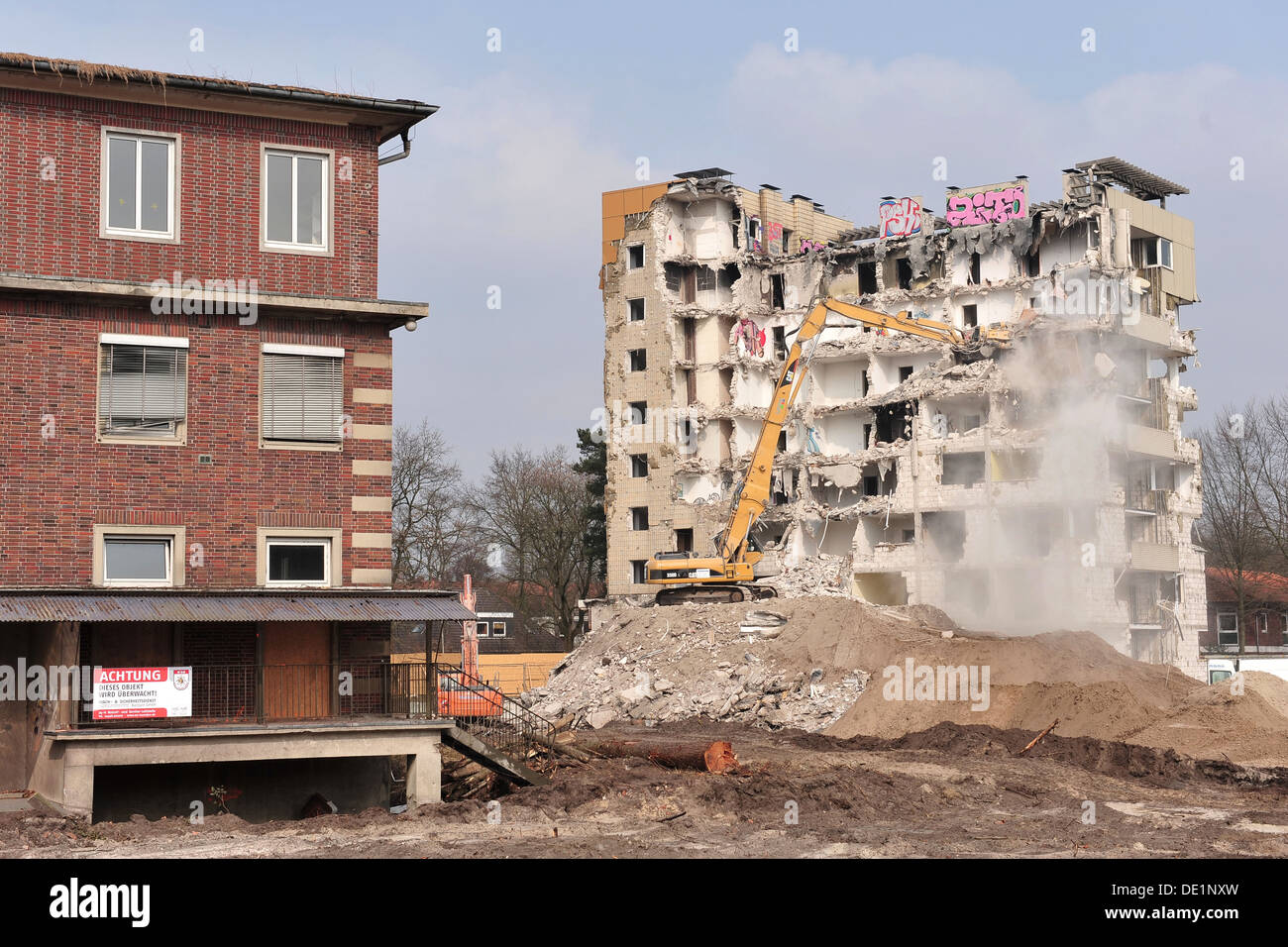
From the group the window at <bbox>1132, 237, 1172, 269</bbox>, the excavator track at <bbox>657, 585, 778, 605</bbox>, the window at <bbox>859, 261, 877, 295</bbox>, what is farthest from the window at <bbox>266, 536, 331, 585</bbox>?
the window at <bbox>859, 261, 877, 295</bbox>

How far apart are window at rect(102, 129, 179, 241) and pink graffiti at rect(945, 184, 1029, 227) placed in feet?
156

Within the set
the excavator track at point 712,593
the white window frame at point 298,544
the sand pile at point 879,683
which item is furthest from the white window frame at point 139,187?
the excavator track at point 712,593

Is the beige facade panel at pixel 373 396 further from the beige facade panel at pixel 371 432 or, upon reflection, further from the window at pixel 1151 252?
Result: the window at pixel 1151 252

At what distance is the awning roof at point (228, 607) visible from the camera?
22.7 metres

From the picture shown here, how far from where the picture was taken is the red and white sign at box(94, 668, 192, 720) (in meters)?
23.3

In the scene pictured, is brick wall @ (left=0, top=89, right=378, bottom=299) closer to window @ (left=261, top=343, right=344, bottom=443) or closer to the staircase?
window @ (left=261, top=343, right=344, bottom=443)

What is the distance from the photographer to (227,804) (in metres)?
25.2

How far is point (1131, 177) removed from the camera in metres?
65.9

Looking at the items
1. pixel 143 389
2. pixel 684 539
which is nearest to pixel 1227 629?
pixel 684 539

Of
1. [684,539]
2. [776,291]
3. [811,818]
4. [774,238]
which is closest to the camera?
[811,818]

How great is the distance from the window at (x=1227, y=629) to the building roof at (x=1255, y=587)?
7.50 ft

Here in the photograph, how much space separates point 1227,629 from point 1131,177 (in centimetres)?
3882

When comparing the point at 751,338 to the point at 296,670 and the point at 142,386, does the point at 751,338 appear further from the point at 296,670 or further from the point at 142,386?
the point at 142,386
